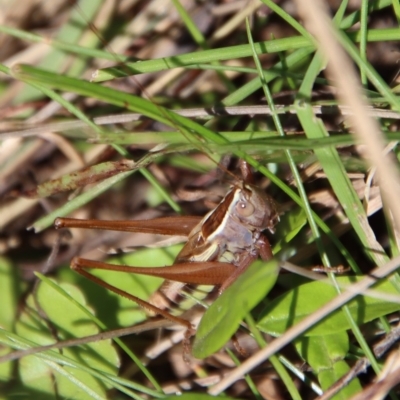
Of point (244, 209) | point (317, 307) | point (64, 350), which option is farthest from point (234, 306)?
point (64, 350)

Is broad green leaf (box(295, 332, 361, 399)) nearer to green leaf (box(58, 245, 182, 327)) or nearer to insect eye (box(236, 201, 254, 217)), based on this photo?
insect eye (box(236, 201, 254, 217))

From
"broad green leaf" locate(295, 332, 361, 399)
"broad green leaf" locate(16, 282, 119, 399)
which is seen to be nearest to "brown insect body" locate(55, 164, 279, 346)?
"broad green leaf" locate(16, 282, 119, 399)

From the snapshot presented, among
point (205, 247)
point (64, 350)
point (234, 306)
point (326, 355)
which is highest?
point (205, 247)

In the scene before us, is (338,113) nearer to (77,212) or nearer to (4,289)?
(77,212)

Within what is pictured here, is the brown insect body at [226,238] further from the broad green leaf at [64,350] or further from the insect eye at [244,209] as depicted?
the broad green leaf at [64,350]

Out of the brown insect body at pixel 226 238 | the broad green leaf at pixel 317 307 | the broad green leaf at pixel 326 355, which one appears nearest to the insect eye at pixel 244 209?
the brown insect body at pixel 226 238

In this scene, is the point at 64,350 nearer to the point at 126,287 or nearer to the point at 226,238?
the point at 126,287
